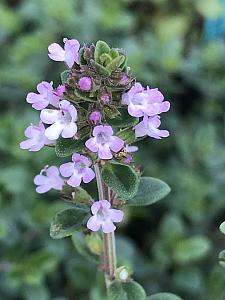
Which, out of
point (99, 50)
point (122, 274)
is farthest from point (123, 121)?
point (122, 274)

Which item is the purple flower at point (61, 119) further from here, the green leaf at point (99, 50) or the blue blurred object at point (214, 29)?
the blue blurred object at point (214, 29)

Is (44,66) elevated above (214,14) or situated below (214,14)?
below

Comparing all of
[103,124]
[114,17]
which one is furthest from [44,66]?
[103,124]

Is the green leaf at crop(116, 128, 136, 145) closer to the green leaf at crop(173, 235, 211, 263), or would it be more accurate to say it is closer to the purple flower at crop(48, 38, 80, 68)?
the purple flower at crop(48, 38, 80, 68)

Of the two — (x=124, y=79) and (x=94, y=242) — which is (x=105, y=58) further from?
(x=94, y=242)

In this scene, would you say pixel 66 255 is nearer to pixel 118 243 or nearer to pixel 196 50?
pixel 118 243

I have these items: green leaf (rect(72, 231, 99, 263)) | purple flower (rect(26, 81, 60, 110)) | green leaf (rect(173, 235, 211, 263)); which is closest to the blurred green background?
green leaf (rect(173, 235, 211, 263))
